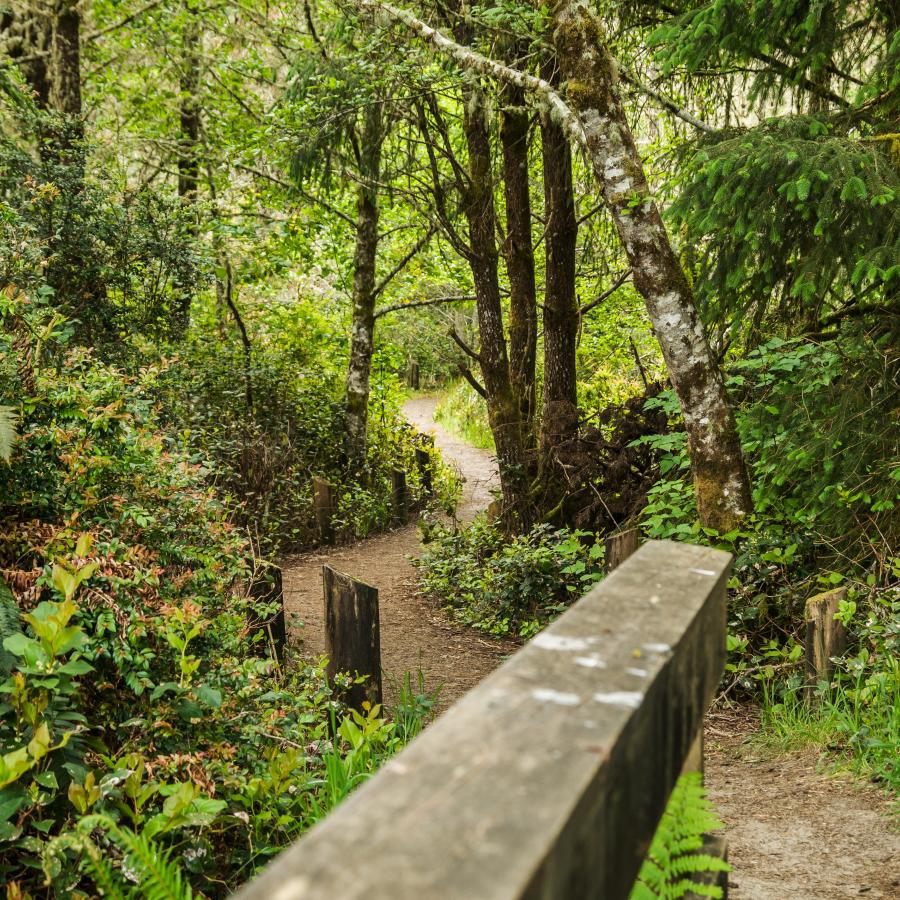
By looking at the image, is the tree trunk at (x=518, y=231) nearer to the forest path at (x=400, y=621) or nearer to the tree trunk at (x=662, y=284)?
the forest path at (x=400, y=621)

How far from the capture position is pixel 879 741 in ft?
13.5

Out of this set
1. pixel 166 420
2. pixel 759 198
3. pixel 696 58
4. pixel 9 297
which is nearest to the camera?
pixel 9 297

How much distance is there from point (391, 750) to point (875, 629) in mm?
2875

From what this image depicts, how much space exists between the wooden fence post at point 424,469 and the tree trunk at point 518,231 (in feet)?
14.3

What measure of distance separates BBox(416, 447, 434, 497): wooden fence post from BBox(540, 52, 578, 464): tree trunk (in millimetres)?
4991

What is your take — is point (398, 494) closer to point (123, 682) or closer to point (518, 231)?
point (518, 231)

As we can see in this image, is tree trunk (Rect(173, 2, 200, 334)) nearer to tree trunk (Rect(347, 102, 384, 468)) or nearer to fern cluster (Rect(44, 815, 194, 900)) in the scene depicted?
tree trunk (Rect(347, 102, 384, 468))

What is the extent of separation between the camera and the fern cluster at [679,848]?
1.45 metres

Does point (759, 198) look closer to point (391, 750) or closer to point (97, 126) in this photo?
point (391, 750)

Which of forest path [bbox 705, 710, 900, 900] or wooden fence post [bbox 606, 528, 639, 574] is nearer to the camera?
forest path [bbox 705, 710, 900, 900]

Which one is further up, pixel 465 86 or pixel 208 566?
pixel 465 86

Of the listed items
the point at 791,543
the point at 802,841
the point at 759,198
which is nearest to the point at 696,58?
the point at 759,198

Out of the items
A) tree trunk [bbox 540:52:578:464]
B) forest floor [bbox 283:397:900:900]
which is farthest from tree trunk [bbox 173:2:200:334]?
forest floor [bbox 283:397:900:900]

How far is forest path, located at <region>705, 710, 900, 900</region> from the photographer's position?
3.31m
